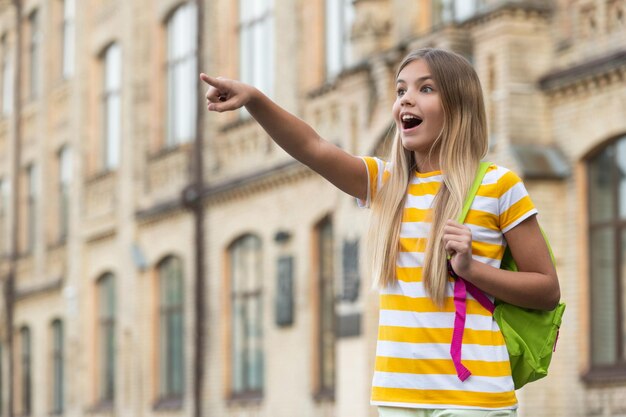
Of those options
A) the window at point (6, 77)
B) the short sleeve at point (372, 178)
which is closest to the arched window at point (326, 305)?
the window at point (6, 77)

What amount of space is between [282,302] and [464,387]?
61.7 feet

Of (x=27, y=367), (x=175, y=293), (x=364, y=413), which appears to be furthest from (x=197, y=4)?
(x=27, y=367)

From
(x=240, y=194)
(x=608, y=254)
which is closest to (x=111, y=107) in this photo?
(x=240, y=194)

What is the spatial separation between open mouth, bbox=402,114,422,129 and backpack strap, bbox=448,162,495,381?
244mm

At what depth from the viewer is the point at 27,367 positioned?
35656 millimetres

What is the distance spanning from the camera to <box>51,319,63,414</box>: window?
33.5m

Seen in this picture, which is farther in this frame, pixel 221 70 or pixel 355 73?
pixel 221 70

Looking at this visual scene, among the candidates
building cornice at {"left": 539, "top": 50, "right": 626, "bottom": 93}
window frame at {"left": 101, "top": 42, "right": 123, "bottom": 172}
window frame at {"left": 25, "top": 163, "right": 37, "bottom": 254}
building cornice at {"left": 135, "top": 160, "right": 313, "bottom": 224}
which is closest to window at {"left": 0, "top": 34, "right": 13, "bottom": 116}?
window frame at {"left": 25, "top": 163, "right": 37, "bottom": 254}

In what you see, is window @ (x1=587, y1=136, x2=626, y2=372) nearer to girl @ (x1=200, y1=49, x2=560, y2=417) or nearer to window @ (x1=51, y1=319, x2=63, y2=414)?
girl @ (x1=200, y1=49, x2=560, y2=417)

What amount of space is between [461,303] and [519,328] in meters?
0.19

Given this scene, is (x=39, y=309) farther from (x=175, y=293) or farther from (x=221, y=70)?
(x=221, y=70)

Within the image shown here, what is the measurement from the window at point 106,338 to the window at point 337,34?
9.17 metres

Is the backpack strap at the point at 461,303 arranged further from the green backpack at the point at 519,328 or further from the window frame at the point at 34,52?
the window frame at the point at 34,52

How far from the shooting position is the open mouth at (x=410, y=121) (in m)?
4.48
